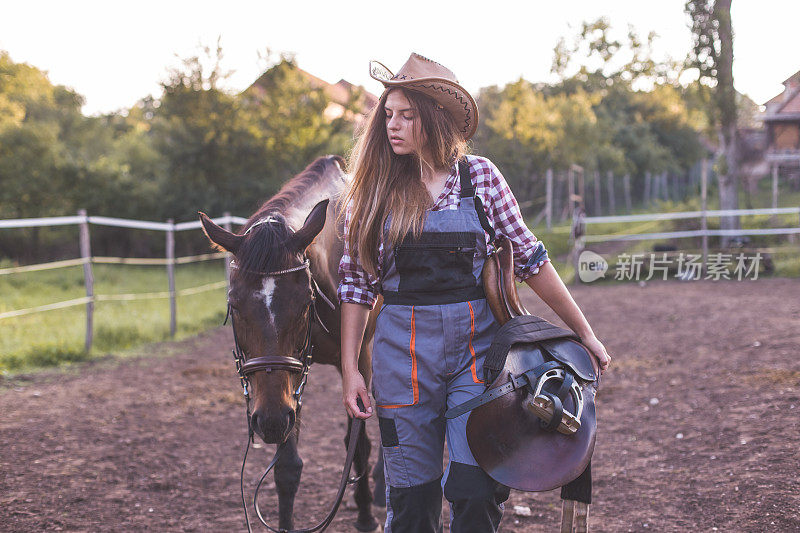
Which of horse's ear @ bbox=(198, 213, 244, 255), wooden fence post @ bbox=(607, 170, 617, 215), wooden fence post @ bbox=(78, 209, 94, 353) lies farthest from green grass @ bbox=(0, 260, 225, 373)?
wooden fence post @ bbox=(607, 170, 617, 215)

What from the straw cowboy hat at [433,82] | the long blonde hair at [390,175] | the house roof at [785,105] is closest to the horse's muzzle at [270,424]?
the long blonde hair at [390,175]

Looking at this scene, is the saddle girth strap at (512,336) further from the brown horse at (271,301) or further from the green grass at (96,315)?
the green grass at (96,315)

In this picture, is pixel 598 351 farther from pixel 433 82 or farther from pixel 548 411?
pixel 433 82

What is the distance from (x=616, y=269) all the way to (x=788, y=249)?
332 centimetres

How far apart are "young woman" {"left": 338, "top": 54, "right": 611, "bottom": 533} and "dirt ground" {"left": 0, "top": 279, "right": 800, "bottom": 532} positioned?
4.65ft

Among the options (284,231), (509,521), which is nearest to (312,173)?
(284,231)

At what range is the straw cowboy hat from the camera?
6.46 feet

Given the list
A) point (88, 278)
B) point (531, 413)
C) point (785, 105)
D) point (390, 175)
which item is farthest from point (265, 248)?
point (785, 105)

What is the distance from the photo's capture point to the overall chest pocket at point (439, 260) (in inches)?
74.6

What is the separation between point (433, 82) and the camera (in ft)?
6.47

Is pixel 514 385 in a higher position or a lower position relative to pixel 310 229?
lower

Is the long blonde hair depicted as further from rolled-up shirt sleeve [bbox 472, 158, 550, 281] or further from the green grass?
the green grass

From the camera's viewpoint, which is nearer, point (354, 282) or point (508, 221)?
point (508, 221)

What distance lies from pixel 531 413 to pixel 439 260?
1.67 feet
